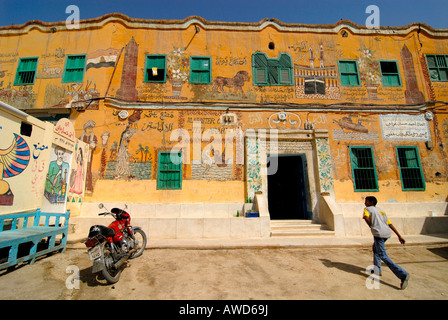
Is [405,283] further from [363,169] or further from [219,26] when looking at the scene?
[219,26]

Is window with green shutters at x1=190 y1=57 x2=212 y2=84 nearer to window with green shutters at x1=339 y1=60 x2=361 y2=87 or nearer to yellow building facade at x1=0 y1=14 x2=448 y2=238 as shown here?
yellow building facade at x1=0 y1=14 x2=448 y2=238

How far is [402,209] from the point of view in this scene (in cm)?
934

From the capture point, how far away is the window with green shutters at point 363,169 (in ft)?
31.6

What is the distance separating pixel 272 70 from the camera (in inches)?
423

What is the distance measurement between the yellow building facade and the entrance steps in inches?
21.1

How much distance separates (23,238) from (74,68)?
895 cm

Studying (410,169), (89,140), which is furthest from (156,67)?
(410,169)

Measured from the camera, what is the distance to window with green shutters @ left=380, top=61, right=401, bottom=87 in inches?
428

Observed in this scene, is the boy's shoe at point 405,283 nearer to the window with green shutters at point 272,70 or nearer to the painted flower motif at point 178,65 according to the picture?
the window with green shutters at point 272,70

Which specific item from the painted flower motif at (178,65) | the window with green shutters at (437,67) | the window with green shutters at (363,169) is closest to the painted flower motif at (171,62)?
the painted flower motif at (178,65)

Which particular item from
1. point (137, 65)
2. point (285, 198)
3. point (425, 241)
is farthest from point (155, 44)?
point (425, 241)

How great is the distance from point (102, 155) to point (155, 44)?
5886mm

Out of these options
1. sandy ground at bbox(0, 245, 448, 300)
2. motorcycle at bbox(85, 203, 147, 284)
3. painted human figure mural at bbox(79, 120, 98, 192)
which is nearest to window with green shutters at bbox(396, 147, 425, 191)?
sandy ground at bbox(0, 245, 448, 300)
